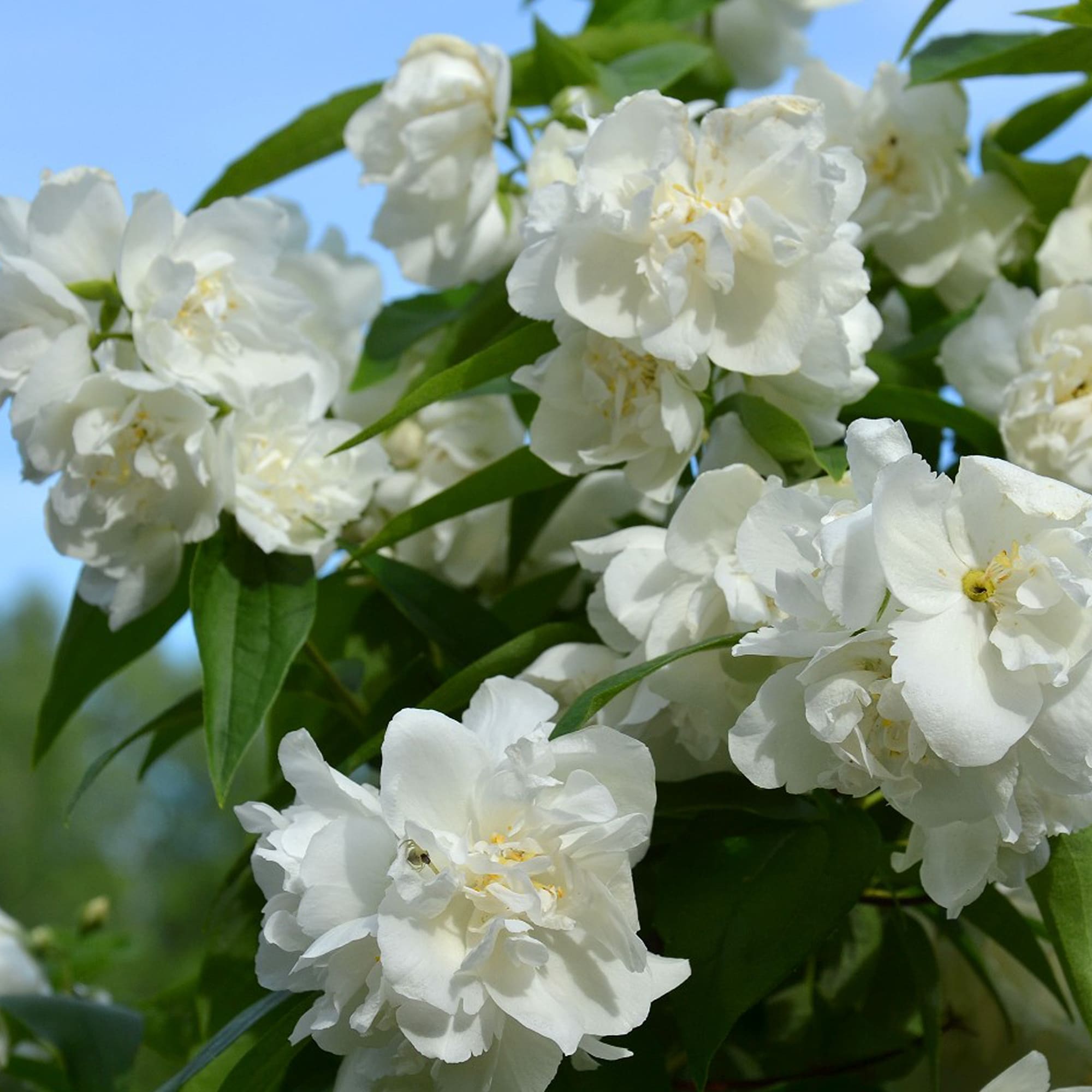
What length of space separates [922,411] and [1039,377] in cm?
7

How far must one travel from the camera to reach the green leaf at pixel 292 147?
91 cm

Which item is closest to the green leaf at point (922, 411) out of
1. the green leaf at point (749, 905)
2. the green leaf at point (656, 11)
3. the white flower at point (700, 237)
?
the white flower at point (700, 237)

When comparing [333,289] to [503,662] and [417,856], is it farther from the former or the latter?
[417,856]

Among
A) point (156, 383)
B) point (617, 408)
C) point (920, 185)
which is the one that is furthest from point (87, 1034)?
point (920, 185)

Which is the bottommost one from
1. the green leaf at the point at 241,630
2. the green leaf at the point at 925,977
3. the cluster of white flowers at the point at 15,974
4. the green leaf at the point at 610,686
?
the cluster of white flowers at the point at 15,974

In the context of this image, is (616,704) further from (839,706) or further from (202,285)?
(202,285)

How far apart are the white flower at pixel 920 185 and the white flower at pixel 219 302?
1.14 ft

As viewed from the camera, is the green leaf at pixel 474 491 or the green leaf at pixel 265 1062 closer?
the green leaf at pixel 265 1062

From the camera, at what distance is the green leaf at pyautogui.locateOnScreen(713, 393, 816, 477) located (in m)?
0.59

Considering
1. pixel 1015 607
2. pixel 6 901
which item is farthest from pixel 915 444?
pixel 6 901

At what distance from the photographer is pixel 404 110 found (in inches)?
31.5

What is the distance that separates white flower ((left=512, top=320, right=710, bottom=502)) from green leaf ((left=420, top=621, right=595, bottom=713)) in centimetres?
8

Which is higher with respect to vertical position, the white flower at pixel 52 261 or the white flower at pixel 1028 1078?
the white flower at pixel 52 261

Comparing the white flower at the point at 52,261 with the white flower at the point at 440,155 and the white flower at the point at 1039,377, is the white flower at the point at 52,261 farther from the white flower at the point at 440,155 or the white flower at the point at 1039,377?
the white flower at the point at 1039,377
